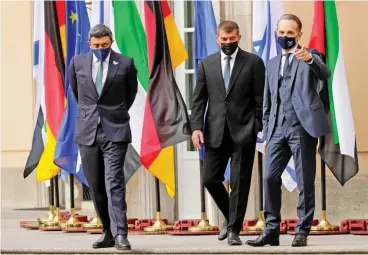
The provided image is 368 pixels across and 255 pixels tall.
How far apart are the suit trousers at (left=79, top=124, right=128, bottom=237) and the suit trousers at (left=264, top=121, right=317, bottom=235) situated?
134 cm

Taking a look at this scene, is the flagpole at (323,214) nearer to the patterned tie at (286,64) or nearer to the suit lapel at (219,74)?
the suit lapel at (219,74)

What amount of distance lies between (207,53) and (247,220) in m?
1.89

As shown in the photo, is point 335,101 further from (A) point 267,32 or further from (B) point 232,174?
(B) point 232,174

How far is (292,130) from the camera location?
1455cm

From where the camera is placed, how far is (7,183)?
25.0m

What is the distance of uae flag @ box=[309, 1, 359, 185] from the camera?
16.6m

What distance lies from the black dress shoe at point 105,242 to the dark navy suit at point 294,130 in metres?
1.48

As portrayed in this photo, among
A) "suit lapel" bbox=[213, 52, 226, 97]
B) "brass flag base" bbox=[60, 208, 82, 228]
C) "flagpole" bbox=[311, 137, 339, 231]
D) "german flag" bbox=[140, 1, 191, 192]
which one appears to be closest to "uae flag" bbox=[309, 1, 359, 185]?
"flagpole" bbox=[311, 137, 339, 231]

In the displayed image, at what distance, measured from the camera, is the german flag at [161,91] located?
56.6ft

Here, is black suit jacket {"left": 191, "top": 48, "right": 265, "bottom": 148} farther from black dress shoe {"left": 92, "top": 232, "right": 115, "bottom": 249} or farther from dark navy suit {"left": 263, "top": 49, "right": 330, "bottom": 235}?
black dress shoe {"left": 92, "top": 232, "right": 115, "bottom": 249}

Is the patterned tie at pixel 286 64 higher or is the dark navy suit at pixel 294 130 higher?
the patterned tie at pixel 286 64

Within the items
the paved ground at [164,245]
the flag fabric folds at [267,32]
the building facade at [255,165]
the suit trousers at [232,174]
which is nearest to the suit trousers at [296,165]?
the paved ground at [164,245]

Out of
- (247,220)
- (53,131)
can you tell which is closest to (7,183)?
(53,131)

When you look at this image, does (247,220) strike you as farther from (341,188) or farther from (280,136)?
(280,136)
